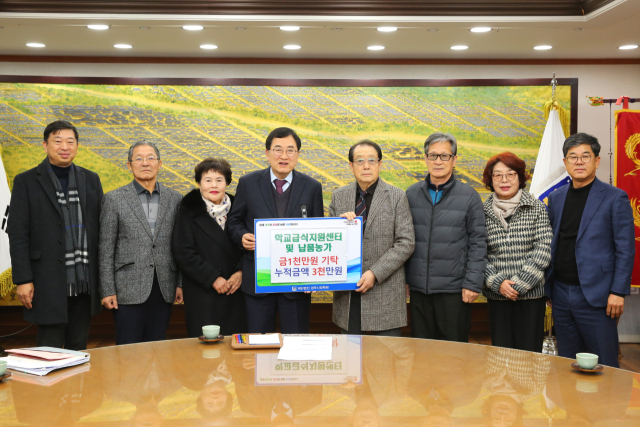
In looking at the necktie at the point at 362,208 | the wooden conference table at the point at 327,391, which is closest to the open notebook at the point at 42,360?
the wooden conference table at the point at 327,391

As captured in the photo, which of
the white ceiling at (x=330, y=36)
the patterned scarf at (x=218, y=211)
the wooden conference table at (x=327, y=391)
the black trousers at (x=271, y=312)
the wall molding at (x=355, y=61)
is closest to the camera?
the wooden conference table at (x=327, y=391)

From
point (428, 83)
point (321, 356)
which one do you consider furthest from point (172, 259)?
point (428, 83)

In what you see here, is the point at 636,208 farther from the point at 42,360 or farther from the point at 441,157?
the point at 42,360

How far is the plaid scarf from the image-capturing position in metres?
3.22

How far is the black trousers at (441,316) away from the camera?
3.09 meters

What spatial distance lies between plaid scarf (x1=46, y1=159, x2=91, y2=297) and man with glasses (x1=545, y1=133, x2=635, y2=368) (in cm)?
284

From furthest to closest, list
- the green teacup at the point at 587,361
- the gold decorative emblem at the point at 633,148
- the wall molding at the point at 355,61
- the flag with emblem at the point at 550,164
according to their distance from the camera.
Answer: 1. the wall molding at the point at 355,61
2. the flag with emblem at the point at 550,164
3. the gold decorative emblem at the point at 633,148
4. the green teacup at the point at 587,361

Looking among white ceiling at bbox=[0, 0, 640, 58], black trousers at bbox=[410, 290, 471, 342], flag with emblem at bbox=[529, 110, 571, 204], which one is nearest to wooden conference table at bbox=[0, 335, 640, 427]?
black trousers at bbox=[410, 290, 471, 342]

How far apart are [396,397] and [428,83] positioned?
13.4ft

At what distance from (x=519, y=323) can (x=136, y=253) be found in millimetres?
2314

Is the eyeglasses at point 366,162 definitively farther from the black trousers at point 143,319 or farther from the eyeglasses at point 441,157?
the black trousers at point 143,319

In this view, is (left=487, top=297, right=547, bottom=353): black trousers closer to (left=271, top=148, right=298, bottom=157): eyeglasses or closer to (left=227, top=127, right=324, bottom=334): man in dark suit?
(left=227, top=127, right=324, bottom=334): man in dark suit

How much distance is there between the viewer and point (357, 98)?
17.3 feet

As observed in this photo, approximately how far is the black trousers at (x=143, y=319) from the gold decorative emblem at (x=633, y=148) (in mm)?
3961
